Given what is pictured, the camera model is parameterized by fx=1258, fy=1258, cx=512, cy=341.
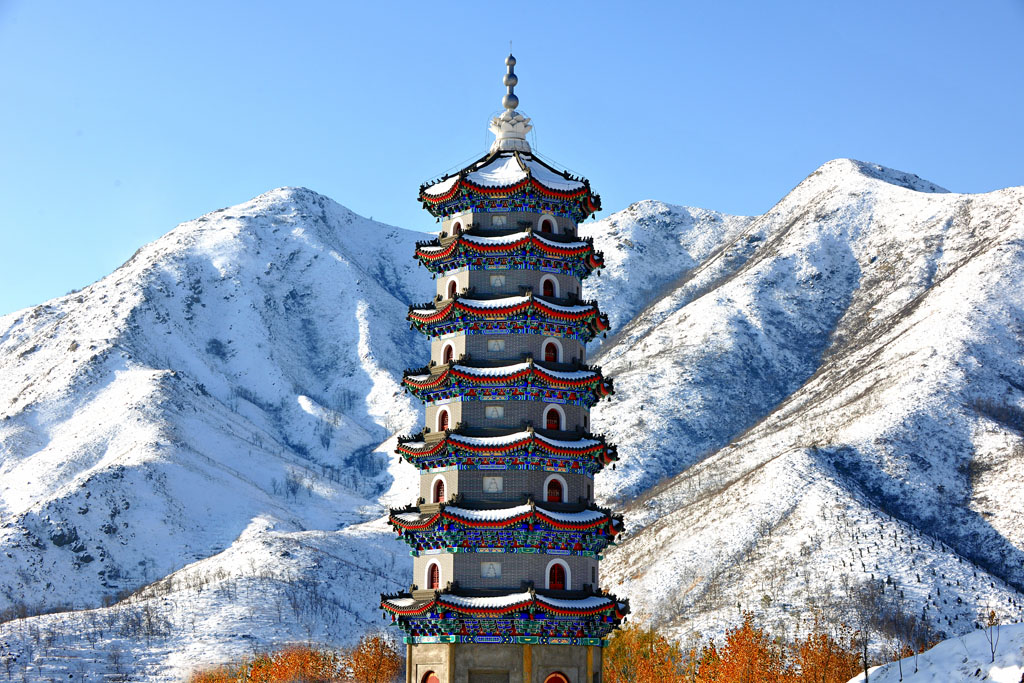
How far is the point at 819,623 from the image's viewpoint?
136 metres

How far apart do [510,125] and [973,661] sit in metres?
40.0

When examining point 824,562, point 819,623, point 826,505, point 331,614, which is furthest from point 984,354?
point 331,614

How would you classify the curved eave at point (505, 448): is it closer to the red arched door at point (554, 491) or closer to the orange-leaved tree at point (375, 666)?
the red arched door at point (554, 491)

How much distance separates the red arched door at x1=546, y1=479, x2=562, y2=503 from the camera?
5962cm

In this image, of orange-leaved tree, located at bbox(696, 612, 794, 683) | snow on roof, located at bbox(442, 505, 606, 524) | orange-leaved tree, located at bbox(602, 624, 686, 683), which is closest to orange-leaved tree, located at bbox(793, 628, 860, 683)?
orange-leaved tree, located at bbox(696, 612, 794, 683)

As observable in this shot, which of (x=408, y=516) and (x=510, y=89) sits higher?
(x=510, y=89)

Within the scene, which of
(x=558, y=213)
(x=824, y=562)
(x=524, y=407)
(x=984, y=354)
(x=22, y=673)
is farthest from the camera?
(x=984, y=354)

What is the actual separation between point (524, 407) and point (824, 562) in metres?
98.4

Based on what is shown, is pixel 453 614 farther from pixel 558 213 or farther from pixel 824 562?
pixel 824 562

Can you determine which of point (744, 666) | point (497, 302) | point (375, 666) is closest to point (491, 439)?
point (497, 302)

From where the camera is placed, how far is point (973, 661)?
38.9 m

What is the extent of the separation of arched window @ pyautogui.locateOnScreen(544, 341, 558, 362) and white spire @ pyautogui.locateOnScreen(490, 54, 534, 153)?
41.0ft

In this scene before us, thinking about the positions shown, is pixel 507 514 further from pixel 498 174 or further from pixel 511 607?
pixel 498 174

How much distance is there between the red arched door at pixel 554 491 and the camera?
5962 centimetres
